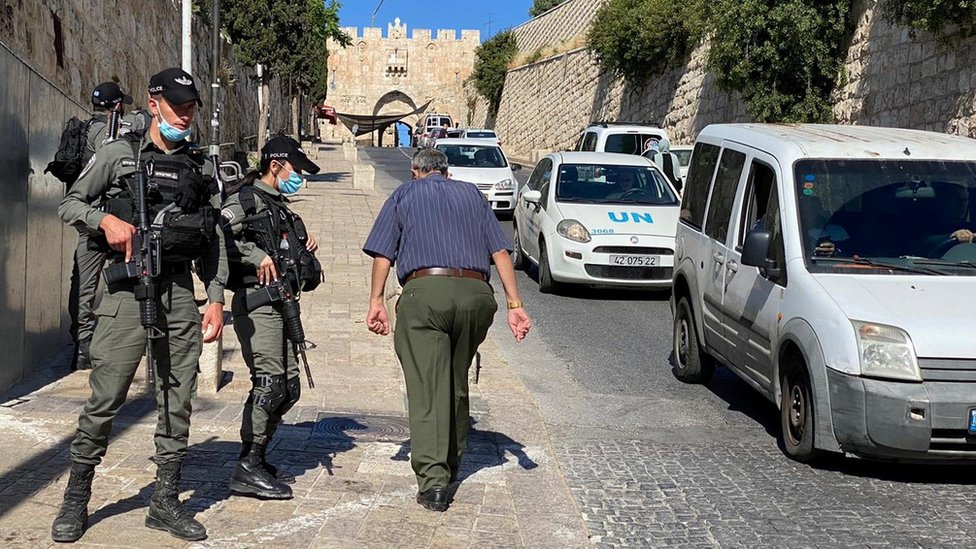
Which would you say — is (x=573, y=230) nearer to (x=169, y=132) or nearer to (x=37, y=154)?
(x=37, y=154)

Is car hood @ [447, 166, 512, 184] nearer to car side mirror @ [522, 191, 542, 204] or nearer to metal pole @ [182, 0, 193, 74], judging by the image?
metal pole @ [182, 0, 193, 74]

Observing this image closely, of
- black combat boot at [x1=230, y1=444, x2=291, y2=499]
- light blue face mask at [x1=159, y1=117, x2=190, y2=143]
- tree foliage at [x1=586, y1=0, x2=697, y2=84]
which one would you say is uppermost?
tree foliage at [x1=586, y1=0, x2=697, y2=84]

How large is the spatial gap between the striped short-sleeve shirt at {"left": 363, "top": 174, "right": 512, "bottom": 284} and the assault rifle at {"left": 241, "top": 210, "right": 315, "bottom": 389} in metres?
0.40

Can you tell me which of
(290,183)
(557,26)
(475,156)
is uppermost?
(557,26)

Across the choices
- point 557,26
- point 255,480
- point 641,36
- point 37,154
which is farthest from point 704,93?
point 255,480

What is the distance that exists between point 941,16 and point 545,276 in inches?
338

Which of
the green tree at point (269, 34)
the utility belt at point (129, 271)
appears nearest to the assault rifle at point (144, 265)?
the utility belt at point (129, 271)

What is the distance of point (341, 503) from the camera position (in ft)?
16.9

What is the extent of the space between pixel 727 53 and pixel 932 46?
20.6ft

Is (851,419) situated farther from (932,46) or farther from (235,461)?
(932,46)

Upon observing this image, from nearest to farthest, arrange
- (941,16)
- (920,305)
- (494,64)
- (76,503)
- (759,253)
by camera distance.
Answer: (76,503) → (920,305) → (759,253) → (941,16) → (494,64)

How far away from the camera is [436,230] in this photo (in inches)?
207

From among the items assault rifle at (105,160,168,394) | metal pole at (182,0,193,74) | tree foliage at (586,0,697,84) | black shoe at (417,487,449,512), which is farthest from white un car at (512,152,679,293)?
tree foliage at (586,0,697,84)

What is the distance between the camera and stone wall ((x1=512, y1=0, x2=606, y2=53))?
52156 mm
